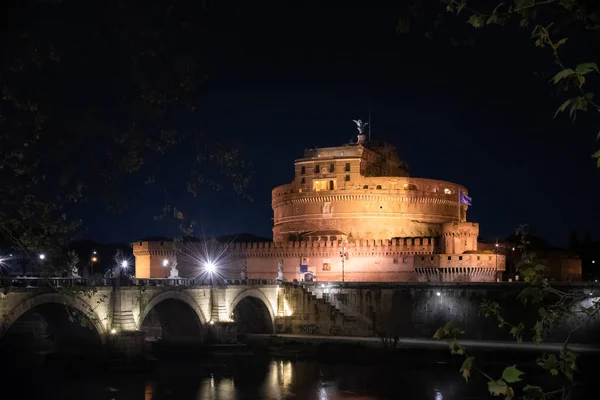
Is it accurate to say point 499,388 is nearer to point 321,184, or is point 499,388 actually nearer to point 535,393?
point 535,393

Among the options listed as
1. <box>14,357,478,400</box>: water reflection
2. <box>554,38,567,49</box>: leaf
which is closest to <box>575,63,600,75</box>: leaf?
<box>554,38,567,49</box>: leaf

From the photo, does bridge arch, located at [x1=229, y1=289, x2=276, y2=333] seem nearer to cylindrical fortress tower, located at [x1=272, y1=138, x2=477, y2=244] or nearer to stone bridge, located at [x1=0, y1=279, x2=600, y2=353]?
stone bridge, located at [x1=0, y1=279, x2=600, y2=353]

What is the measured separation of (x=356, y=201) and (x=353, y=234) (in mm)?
2968

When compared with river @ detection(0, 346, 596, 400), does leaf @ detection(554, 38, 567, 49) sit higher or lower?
higher

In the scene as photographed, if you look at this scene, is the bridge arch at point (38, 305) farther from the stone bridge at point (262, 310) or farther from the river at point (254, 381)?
the river at point (254, 381)

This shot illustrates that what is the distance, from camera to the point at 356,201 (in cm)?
6419

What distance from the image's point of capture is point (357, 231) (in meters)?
64.2

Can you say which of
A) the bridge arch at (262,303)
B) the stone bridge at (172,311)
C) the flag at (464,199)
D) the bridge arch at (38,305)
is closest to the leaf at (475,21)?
the stone bridge at (172,311)

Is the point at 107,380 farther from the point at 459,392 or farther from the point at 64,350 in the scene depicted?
the point at 459,392

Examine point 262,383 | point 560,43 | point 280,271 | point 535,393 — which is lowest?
point 262,383

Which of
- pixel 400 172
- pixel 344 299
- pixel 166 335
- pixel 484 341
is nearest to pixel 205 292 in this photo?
pixel 166 335

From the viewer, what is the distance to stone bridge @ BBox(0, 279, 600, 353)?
38250 millimetres

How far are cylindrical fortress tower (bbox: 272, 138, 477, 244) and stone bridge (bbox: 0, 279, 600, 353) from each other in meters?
10.5

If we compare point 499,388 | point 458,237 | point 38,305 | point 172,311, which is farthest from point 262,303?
point 499,388
